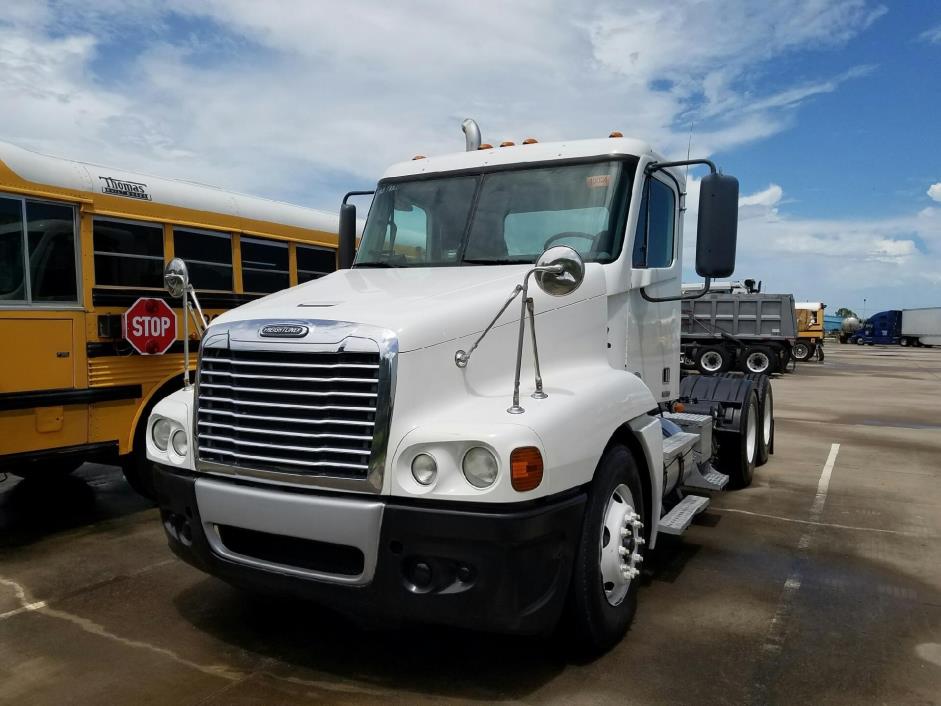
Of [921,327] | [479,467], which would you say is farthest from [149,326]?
[921,327]

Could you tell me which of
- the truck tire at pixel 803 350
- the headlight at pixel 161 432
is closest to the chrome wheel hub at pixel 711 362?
the truck tire at pixel 803 350

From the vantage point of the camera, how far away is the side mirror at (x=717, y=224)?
4383mm

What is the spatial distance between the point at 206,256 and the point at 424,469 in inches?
189

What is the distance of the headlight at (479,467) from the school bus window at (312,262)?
543 centimetres

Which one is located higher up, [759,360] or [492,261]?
[492,261]

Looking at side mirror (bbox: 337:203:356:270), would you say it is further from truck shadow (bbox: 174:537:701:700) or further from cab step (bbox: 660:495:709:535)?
cab step (bbox: 660:495:709:535)

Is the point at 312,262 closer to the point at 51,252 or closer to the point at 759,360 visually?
the point at 51,252

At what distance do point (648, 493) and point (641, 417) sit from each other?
18.0 inches

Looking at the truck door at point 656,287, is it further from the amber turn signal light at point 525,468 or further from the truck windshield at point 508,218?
the amber turn signal light at point 525,468

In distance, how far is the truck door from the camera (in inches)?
188

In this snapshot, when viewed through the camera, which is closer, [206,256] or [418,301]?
[418,301]

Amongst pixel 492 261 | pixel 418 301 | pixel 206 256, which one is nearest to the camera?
pixel 418 301

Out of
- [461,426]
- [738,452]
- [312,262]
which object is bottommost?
[738,452]

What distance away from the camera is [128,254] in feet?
21.3
